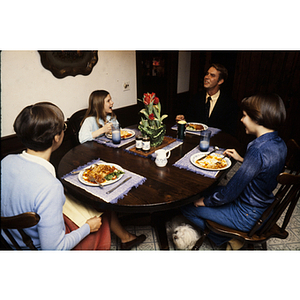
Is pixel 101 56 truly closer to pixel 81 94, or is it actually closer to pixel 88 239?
pixel 81 94

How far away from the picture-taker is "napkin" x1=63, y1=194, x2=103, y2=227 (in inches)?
50.0

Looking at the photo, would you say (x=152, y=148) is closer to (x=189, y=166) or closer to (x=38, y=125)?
(x=189, y=166)

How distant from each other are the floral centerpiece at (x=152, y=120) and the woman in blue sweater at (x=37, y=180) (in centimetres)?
79

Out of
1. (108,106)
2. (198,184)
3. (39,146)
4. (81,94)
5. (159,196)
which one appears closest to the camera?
(39,146)

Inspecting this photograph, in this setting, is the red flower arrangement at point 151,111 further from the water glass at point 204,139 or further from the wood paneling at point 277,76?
the wood paneling at point 277,76

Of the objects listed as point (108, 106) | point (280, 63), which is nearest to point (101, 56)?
point (108, 106)

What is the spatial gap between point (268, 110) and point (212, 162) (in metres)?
0.49

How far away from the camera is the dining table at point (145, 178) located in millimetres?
1109

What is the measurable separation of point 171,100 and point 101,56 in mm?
1973

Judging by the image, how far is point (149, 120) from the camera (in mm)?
1654

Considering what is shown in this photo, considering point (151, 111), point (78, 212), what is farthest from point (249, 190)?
point (78, 212)

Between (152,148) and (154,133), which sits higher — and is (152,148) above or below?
below

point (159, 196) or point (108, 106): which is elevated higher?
point (108, 106)

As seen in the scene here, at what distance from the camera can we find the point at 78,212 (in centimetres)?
130
